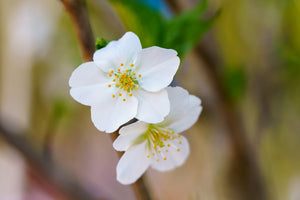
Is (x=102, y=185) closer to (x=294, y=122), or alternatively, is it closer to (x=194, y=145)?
(x=194, y=145)

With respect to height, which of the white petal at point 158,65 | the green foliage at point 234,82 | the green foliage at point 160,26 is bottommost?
the white petal at point 158,65

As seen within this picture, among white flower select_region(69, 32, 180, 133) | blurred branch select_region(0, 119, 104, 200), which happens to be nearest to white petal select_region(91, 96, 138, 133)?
white flower select_region(69, 32, 180, 133)

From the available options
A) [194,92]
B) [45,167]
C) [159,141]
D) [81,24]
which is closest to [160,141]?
[159,141]

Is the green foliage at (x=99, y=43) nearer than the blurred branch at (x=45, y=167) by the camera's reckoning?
Yes

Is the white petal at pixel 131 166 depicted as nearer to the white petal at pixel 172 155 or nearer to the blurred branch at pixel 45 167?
the white petal at pixel 172 155

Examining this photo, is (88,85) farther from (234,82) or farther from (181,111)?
(234,82)

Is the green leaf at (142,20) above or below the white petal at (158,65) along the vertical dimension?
above

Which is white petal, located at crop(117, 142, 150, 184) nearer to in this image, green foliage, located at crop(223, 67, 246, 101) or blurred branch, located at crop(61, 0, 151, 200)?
blurred branch, located at crop(61, 0, 151, 200)

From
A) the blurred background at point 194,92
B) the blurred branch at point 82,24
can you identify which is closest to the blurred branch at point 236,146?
the blurred background at point 194,92
